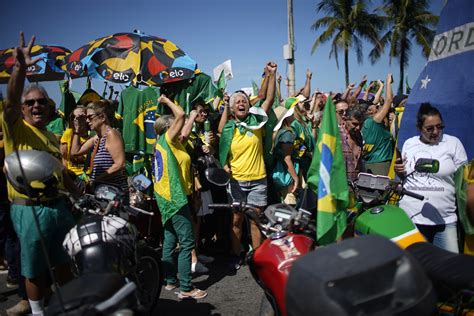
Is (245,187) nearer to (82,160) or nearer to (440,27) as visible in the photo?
(82,160)

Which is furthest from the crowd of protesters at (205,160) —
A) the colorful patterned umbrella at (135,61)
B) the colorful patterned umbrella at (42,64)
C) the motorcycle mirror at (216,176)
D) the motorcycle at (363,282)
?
the colorful patterned umbrella at (42,64)

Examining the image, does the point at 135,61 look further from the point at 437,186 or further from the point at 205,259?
the point at 437,186

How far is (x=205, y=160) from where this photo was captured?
4.48 m

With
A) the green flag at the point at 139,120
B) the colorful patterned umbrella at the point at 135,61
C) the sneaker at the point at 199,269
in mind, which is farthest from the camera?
the green flag at the point at 139,120

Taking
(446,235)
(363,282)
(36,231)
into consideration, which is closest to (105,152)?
(36,231)

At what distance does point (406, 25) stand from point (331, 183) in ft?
118

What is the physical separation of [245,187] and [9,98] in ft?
8.83

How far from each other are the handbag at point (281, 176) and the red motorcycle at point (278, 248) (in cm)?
245

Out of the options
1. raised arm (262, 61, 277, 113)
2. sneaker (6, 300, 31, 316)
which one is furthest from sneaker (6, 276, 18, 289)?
raised arm (262, 61, 277, 113)

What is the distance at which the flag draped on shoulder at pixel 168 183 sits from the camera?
356 centimetres

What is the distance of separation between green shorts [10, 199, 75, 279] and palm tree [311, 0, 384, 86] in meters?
34.7

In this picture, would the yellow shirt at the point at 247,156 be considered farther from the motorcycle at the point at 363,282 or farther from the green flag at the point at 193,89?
the motorcycle at the point at 363,282

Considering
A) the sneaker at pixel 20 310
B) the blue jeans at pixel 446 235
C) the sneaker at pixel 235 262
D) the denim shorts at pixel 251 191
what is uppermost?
the denim shorts at pixel 251 191

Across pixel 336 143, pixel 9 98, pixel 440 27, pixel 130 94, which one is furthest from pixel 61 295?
pixel 440 27
